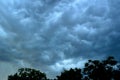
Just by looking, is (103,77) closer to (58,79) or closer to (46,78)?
(58,79)

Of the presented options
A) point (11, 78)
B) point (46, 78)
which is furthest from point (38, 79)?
point (11, 78)

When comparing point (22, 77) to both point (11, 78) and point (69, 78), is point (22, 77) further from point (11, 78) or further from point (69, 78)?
point (69, 78)

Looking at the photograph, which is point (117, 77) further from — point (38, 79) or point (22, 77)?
point (22, 77)

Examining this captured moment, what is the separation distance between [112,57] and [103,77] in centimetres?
936

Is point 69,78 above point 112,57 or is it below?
below

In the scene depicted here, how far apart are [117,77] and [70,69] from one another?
765 inches

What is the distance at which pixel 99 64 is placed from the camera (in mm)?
83000

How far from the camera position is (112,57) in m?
83.6

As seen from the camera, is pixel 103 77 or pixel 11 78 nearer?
pixel 103 77

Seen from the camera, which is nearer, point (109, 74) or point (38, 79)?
point (109, 74)

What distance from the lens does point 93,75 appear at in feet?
269

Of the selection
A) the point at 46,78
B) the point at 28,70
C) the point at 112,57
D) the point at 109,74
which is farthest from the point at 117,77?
the point at 28,70

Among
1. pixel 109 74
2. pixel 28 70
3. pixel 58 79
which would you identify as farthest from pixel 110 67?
pixel 28 70

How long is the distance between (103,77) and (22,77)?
3421 centimetres
